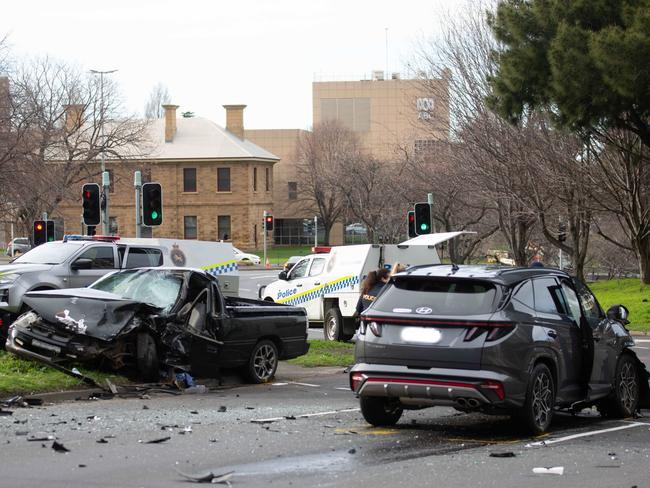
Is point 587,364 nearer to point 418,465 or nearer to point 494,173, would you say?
point 418,465

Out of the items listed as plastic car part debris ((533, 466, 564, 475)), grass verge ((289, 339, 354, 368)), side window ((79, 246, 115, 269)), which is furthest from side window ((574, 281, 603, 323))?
side window ((79, 246, 115, 269))

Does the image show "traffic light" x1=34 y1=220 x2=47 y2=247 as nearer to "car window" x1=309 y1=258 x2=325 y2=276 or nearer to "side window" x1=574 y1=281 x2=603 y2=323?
"car window" x1=309 y1=258 x2=325 y2=276

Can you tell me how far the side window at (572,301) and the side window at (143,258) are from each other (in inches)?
474

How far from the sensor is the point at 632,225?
36.0 meters

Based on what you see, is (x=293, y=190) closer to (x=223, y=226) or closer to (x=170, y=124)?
(x=223, y=226)

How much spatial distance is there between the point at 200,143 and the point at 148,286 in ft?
228

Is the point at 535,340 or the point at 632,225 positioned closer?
the point at 535,340

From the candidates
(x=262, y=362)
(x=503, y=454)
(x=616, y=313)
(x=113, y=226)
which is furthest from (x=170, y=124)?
(x=503, y=454)

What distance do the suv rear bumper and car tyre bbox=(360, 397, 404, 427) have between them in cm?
45

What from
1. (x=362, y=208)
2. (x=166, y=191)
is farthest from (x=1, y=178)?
(x=166, y=191)

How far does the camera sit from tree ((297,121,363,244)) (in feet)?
268

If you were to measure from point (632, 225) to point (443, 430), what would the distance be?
87.1 ft

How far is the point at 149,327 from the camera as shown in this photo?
1415 cm

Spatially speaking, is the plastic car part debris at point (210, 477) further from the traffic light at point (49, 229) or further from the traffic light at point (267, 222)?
the traffic light at point (267, 222)
